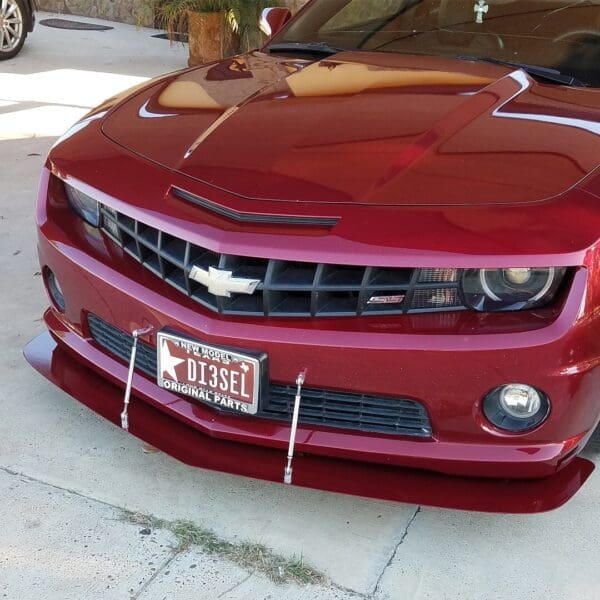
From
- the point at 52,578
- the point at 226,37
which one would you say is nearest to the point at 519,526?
the point at 52,578

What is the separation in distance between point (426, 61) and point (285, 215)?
4.07 ft

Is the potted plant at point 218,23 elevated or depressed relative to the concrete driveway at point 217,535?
elevated

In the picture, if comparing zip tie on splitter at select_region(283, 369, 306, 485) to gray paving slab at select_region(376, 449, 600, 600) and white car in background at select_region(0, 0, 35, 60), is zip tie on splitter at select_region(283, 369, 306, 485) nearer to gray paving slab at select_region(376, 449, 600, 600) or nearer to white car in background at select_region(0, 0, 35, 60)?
gray paving slab at select_region(376, 449, 600, 600)

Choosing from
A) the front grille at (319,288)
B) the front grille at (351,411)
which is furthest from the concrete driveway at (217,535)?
the front grille at (319,288)

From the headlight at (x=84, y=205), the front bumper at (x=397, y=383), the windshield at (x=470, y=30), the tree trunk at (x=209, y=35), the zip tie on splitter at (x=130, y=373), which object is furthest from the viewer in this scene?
the tree trunk at (x=209, y=35)

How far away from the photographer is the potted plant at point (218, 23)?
7.68m

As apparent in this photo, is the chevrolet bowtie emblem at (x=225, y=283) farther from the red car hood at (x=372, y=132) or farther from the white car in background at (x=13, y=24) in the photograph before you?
the white car in background at (x=13, y=24)

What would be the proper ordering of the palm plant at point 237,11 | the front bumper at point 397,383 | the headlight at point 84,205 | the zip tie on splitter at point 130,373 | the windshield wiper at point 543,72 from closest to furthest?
the front bumper at point 397,383 → the zip tie on splitter at point 130,373 → the headlight at point 84,205 → the windshield wiper at point 543,72 → the palm plant at point 237,11

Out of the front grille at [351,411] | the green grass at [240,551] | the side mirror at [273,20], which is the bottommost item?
the green grass at [240,551]

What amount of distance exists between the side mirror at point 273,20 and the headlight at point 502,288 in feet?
6.73

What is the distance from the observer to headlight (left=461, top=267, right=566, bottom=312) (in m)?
2.21

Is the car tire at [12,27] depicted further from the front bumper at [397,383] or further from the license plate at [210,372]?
the license plate at [210,372]

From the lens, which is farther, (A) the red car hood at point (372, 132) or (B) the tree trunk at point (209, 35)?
(B) the tree trunk at point (209, 35)

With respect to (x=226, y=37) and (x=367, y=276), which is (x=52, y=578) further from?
(x=226, y=37)
